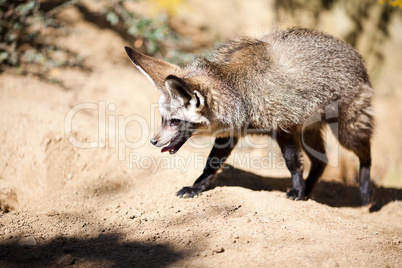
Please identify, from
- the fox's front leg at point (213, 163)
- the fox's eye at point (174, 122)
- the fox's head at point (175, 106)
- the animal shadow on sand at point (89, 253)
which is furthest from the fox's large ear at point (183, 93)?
the animal shadow on sand at point (89, 253)

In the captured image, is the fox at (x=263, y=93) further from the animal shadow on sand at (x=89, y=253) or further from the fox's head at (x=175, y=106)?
the animal shadow on sand at (x=89, y=253)

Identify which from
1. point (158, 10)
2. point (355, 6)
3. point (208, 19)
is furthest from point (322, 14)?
point (158, 10)

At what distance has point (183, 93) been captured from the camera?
146 inches

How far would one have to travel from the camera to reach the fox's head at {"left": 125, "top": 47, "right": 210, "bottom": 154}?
3.84 m

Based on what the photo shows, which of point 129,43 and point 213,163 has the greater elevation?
point 129,43

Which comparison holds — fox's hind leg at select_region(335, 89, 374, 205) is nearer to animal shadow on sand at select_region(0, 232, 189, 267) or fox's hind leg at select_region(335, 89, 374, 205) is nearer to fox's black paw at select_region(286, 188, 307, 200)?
fox's black paw at select_region(286, 188, 307, 200)

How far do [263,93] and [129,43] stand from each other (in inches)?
194

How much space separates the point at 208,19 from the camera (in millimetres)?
9117

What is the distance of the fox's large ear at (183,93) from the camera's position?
3536 mm

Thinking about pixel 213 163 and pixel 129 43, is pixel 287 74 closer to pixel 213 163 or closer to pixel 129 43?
pixel 213 163

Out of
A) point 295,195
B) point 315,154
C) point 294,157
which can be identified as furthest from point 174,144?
point 315,154

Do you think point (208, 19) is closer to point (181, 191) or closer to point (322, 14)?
point (322, 14)

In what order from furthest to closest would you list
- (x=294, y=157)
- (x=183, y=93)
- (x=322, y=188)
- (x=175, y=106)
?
(x=322, y=188), (x=294, y=157), (x=175, y=106), (x=183, y=93)

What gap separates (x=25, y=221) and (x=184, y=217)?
5.27ft
